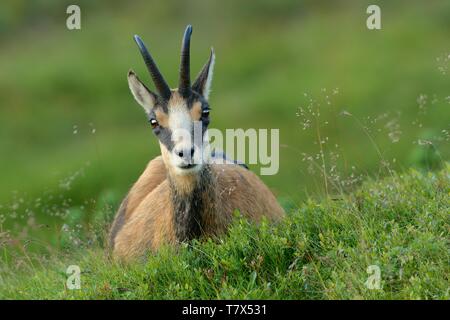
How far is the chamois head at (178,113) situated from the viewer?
9602mm

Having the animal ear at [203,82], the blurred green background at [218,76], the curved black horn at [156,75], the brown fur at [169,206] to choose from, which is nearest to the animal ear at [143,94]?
the curved black horn at [156,75]

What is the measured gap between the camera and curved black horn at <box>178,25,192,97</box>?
9.77 meters

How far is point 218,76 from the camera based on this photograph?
31859mm

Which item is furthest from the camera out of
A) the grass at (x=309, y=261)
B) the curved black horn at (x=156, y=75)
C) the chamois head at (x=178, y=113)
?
the curved black horn at (x=156, y=75)

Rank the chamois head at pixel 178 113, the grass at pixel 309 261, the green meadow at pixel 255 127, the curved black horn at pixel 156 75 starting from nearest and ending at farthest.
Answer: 1. the grass at pixel 309 261
2. the green meadow at pixel 255 127
3. the chamois head at pixel 178 113
4. the curved black horn at pixel 156 75

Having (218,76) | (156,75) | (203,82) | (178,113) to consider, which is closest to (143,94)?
(156,75)

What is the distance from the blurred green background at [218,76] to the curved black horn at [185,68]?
12.2 meters

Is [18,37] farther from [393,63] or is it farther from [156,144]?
[393,63]

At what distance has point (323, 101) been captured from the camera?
27.5 meters

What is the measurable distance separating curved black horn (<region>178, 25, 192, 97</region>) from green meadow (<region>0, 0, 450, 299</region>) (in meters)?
1.70

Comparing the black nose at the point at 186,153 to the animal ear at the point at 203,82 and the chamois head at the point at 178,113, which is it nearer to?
the chamois head at the point at 178,113

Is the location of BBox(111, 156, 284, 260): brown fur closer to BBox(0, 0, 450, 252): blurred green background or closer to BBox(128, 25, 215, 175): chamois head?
BBox(128, 25, 215, 175): chamois head

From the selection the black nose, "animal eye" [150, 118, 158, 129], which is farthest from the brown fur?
"animal eye" [150, 118, 158, 129]
